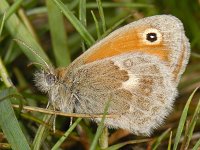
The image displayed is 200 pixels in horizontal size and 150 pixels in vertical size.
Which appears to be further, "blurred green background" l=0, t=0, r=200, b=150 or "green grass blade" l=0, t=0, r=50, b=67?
"green grass blade" l=0, t=0, r=50, b=67

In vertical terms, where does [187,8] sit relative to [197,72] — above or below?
above

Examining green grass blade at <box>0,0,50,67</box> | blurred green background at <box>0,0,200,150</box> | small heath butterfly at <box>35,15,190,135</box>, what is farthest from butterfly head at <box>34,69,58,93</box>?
green grass blade at <box>0,0,50,67</box>

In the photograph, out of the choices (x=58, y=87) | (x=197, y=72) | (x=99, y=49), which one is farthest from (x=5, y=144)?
(x=197, y=72)

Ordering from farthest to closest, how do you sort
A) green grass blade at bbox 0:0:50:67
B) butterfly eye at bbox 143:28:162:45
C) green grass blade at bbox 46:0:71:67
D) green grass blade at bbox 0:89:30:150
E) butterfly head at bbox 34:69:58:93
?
green grass blade at bbox 46:0:71:67 < green grass blade at bbox 0:0:50:67 < butterfly head at bbox 34:69:58:93 < butterfly eye at bbox 143:28:162:45 < green grass blade at bbox 0:89:30:150

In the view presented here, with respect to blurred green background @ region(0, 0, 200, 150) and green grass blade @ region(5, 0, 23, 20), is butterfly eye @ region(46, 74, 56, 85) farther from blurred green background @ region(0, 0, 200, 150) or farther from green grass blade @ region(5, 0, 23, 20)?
green grass blade @ region(5, 0, 23, 20)

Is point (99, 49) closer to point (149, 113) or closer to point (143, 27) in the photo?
point (143, 27)

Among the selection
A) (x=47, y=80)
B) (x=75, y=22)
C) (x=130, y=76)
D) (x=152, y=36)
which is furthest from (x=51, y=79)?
(x=152, y=36)
